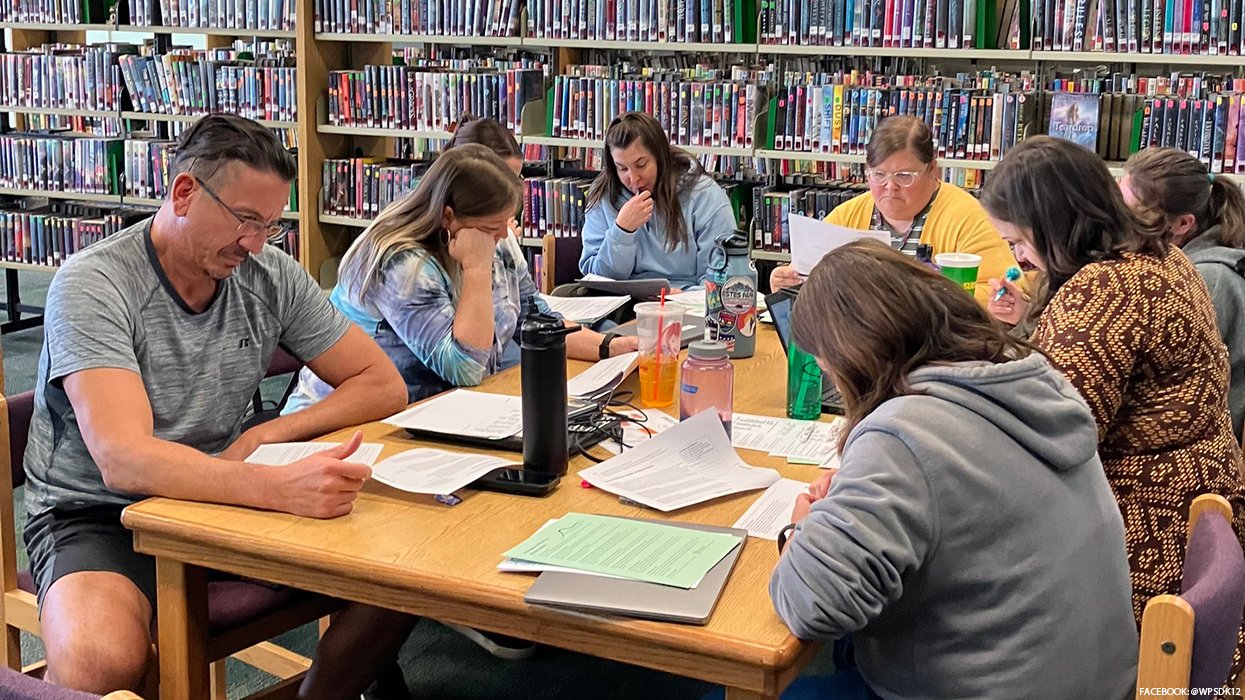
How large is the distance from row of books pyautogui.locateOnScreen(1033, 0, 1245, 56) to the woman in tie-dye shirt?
245cm

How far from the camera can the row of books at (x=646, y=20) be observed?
184 inches

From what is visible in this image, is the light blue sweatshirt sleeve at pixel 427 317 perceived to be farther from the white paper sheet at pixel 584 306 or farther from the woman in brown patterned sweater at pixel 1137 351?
the woman in brown patterned sweater at pixel 1137 351

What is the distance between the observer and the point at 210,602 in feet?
6.51

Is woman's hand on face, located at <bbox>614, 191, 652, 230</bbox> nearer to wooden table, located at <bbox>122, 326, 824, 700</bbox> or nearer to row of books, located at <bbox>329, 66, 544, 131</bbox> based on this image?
row of books, located at <bbox>329, 66, 544, 131</bbox>

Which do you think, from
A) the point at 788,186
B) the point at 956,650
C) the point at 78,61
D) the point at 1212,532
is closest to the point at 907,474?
the point at 956,650

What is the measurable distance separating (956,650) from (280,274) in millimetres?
1374

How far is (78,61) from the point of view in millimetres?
5906

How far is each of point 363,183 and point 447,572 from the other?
408 centimetres

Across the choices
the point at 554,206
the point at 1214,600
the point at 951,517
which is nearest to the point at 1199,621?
the point at 1214,600

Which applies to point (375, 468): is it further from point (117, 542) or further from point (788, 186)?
point (788, 186)

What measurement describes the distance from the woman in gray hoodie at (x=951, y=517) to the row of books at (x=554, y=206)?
359 centimetres

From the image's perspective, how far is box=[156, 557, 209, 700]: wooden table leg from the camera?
175cm

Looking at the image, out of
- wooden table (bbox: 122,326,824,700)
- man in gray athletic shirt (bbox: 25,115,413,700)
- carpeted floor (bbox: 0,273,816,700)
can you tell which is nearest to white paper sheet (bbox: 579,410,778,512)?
wooden table (bbox: 122,326,824,700)

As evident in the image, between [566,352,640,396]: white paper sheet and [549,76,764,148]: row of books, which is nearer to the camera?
[566,352,640,396]: white paper sheet
